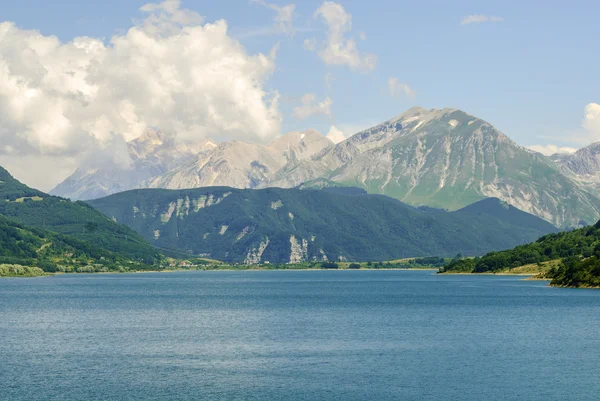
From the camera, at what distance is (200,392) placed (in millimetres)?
92938

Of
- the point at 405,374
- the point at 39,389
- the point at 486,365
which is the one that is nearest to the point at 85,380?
the point at 39,389

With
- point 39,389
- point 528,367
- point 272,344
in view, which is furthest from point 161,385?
point 528,367

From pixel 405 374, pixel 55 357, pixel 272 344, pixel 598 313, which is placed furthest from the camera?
pixel 598 313

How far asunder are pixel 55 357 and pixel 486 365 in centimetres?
6001

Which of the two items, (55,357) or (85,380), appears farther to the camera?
(55,357)

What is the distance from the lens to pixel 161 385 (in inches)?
3829

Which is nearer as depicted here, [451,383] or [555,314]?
[451,383]

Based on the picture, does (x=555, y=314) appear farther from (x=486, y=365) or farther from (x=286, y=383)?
(x=286, y=383)

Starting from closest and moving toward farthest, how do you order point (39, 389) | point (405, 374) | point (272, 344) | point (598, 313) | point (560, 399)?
point (560, 399) → point (39, 389) → point (405, 374) → point (272, 344) → point (598, 313)

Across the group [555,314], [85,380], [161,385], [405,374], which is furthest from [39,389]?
[555,314]

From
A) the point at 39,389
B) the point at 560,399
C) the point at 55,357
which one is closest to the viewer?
the point at 560,399

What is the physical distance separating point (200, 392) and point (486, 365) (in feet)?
131

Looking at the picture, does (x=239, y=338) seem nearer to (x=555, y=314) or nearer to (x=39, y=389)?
(x=39, y=389)

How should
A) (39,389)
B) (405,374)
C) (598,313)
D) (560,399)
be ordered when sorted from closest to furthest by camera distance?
(560,399)
(39,389)
(405,374)
(598,313)
